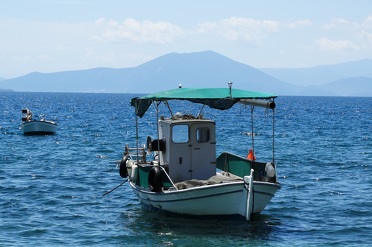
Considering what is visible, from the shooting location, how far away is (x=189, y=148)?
2320 cm

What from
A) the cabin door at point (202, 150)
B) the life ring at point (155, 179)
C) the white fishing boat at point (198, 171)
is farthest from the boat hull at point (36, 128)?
the life ring at point (155, 179)

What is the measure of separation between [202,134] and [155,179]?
8.59 ft

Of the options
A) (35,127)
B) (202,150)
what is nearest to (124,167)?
(202,150)

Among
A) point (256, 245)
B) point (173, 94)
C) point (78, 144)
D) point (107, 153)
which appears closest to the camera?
point (256, 245)

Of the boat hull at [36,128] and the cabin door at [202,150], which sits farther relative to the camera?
the boat hull at [36,128]

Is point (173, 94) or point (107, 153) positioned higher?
point (173, 94)

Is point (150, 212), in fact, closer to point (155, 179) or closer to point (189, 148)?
point (155, 179)

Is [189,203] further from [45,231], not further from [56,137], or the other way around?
[56,137]

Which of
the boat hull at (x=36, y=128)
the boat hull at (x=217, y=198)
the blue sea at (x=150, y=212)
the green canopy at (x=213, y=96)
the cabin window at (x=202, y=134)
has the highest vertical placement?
the green canopy at (x=213, y=96)

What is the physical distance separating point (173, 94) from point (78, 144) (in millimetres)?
32209

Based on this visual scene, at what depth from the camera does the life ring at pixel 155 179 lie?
22203 mm

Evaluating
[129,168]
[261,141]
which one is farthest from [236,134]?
[129,168]

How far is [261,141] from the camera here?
5800 centimetres

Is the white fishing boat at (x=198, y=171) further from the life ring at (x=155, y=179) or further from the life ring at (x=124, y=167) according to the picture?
the life ring at (x=124, y=167)
